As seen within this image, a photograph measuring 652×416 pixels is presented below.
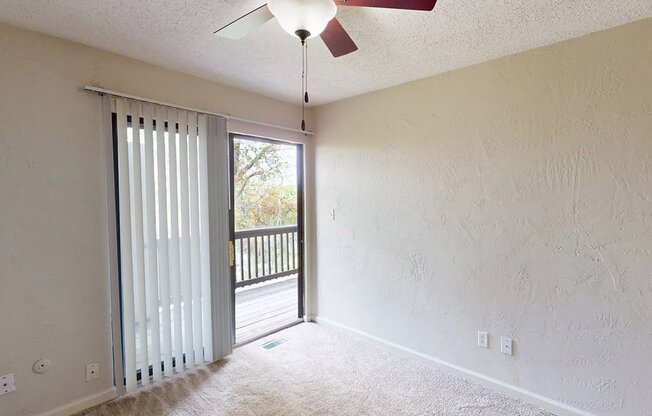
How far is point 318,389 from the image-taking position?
234 centimetres

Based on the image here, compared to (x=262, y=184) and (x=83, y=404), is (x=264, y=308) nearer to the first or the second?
(x=262, y=184)

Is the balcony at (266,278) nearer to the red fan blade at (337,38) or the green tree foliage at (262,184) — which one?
the green tree foliage at (262,184)

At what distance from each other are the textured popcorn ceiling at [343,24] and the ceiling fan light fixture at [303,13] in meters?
0.41

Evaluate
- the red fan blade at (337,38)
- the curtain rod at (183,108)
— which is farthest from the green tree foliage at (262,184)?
the red fan blade at (337,38)

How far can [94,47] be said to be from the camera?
2096 mm

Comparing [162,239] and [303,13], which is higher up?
[303,13]

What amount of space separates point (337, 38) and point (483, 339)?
7.53 ft

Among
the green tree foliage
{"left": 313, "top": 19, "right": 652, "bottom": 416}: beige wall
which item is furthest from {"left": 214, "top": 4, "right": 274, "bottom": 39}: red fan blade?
the green tree foliage

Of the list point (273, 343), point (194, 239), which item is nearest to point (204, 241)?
point (194, 239)

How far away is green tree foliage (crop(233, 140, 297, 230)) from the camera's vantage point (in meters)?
3.89

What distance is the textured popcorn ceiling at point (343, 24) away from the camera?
166cm

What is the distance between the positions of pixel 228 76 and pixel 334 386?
256 centimetres

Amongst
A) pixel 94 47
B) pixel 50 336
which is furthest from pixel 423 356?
pixel 94 47

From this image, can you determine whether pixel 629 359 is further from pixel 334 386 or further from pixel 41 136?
pixel 41 136
